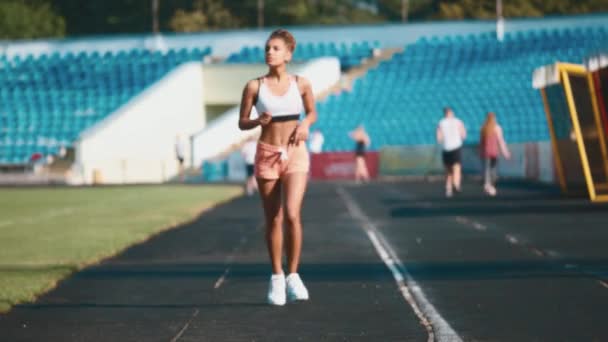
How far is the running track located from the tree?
6516 cm

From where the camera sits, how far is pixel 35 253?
54.2 ft

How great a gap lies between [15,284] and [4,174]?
127 feet

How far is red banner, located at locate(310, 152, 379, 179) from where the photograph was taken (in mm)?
47938

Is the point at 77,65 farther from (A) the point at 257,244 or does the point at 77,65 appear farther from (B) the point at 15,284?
(B) the point at 15,284

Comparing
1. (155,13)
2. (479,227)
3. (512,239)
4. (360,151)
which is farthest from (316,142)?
(155,13)

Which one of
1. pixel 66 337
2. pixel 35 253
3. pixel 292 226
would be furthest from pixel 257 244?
pixel 66 337

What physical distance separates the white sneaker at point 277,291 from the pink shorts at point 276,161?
79 centimetres

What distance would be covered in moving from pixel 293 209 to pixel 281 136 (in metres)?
0.59

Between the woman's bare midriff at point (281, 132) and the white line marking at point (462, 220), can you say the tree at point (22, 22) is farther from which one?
the woman's bare midriff at point (281, 132)

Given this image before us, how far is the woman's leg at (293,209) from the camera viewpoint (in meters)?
10.3

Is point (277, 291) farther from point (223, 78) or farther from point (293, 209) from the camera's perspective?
point (223, 78)

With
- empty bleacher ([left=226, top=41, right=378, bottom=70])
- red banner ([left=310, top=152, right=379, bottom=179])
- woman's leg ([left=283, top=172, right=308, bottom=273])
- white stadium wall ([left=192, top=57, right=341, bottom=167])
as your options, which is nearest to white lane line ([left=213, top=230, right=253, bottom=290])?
woman's leg ([left=283, top=172, right=308, bottom=273])

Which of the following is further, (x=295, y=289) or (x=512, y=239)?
(x=512, y=239)

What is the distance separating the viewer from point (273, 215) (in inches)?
413
